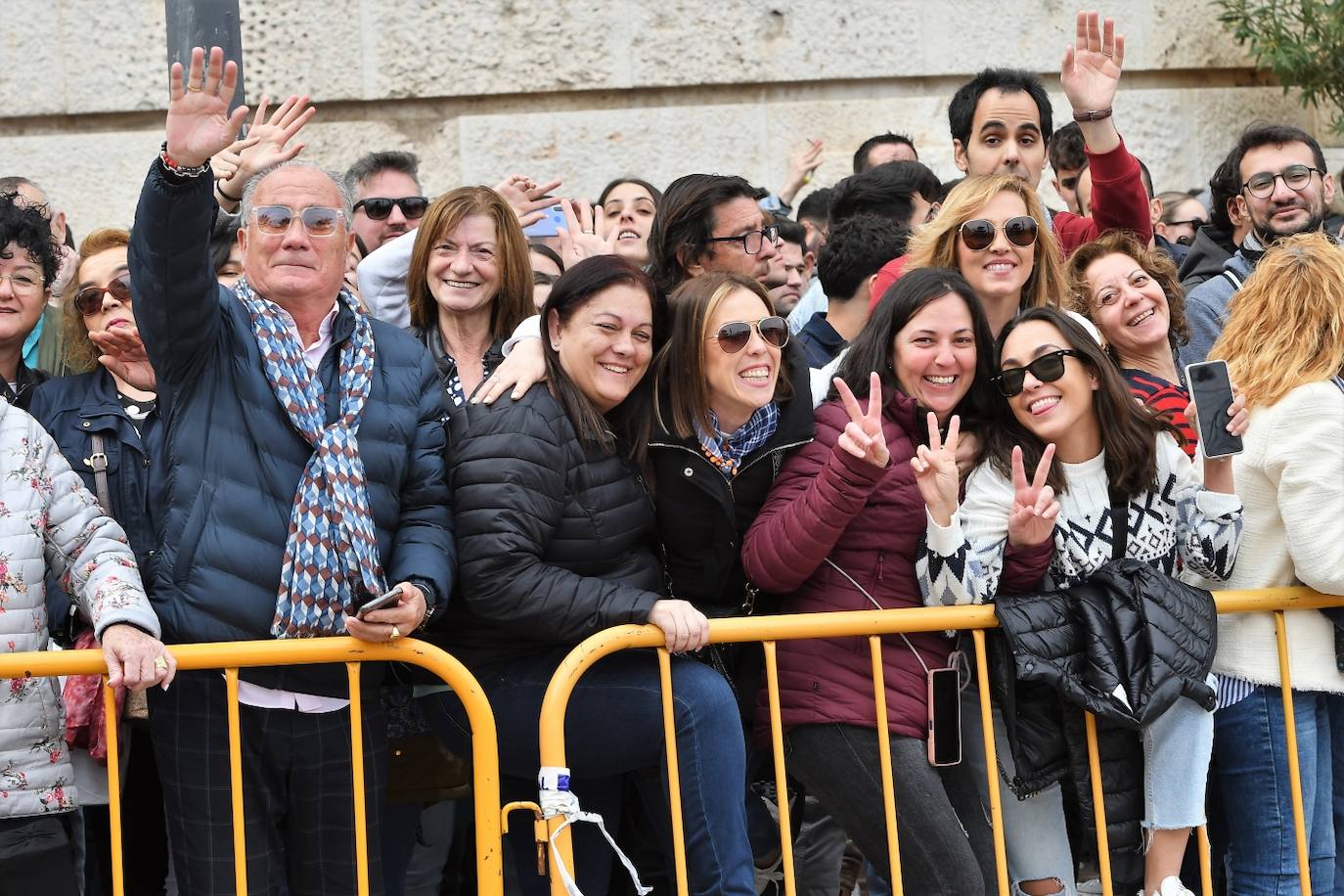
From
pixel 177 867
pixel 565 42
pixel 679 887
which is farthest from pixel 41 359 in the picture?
pixel 565 42

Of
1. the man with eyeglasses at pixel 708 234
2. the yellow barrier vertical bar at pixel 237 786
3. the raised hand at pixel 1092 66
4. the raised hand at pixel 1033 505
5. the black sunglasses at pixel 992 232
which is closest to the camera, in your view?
the yellow barrier vertical bar at pixel 237 786

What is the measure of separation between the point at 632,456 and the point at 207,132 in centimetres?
117

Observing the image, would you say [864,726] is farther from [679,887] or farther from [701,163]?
[701,163]

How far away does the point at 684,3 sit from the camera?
7070 mm

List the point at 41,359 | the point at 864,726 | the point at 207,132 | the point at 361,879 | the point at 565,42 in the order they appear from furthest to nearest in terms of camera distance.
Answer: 1. the point at 565,42
2. the point at 41,359
3. the point at 864,726
4. the point at 361,879
5. the point at 207,132

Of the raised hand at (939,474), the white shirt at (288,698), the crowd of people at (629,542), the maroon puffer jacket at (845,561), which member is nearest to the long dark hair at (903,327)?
the crowd of people at (629,542)

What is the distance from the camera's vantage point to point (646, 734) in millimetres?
3602

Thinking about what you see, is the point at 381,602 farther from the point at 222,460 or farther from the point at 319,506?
the point at 222,460

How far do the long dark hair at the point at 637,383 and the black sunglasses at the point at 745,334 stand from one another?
0.61 ft

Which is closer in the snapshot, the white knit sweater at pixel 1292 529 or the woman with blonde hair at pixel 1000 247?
the white knit sweater at pixel 1292 529

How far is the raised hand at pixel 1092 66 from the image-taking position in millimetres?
4781

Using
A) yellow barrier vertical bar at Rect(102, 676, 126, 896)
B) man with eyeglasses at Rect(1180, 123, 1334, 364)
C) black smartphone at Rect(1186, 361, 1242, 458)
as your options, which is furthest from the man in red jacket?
yellow barrier vertical bar at Rect(102, 676, 126, 896)

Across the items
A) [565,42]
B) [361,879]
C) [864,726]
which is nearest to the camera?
[361,879]

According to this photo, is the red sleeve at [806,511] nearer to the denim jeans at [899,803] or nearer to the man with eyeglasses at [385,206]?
the denim jeans at [899,803]
